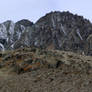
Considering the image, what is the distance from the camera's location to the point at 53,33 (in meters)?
71.9

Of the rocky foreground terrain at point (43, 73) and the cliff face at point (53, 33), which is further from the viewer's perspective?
the cliff face at point (53, 33)

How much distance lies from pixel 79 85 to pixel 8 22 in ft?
267

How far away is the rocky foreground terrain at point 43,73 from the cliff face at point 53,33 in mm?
47806

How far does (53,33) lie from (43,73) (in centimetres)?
6037

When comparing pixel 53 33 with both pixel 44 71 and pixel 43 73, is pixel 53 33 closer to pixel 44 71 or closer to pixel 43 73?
pixel 44 71

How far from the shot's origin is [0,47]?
68.8 metres

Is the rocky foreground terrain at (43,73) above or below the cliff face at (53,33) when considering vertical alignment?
below

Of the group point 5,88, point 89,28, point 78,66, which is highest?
point 89,28

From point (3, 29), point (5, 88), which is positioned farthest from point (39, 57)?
point (3, 29)

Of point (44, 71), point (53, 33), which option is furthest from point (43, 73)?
point (53, 33)

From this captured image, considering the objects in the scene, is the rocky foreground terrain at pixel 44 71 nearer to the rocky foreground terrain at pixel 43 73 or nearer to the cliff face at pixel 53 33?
the rocky foreground terrain at pixel 43 73

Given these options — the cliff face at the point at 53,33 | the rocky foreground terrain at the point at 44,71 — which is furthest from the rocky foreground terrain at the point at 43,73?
the cliff face at the point at 53,33

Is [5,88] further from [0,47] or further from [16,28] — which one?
[16,28]

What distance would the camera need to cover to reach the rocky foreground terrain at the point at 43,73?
9859 mm
